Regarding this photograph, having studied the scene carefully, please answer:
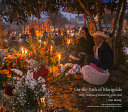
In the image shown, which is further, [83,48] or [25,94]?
[83,48]

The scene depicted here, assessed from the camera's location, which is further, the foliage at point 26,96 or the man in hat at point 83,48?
the man in hat at point 83,48

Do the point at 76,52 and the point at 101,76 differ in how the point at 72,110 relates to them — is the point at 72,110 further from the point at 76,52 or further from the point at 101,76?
the point at 76,52

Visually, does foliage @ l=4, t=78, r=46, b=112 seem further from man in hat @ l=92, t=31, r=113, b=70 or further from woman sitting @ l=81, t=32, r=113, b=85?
man in hat @ l=92, t=31, r=113, b=70

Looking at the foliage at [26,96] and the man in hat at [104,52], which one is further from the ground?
the man in hat at [104,52]

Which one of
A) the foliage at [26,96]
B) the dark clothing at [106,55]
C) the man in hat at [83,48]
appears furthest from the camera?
the man in hat at [83,48]

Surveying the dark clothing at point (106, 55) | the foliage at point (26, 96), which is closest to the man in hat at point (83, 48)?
the dark clothing at point (106, 55)

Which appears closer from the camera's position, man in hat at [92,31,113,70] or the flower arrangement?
the flower arrangement

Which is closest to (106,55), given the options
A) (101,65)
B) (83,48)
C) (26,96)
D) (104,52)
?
(104,52)

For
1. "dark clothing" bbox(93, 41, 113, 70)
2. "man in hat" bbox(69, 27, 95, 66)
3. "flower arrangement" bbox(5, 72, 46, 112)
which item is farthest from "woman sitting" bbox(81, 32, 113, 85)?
"flower arrangement" bbox(5, 72, 46, 112)

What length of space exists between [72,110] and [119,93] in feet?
4.33

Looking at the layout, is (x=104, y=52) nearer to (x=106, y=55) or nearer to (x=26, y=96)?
(x=106, y=55)

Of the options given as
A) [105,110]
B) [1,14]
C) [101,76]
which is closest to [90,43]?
[101,76]

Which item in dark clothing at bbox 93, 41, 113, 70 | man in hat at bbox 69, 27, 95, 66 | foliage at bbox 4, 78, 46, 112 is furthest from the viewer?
man in hat at bbox 69, 27, 95, 66

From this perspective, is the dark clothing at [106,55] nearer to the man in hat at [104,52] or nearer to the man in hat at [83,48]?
the man in hat at [104,52]
